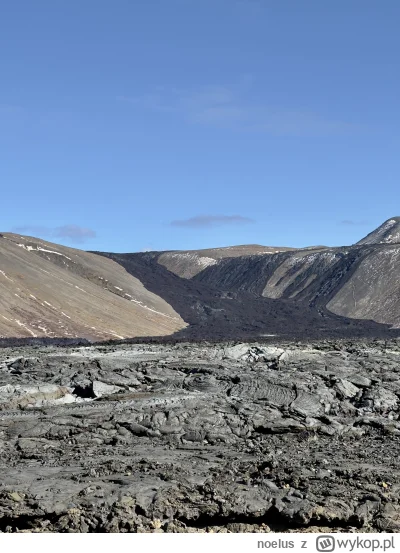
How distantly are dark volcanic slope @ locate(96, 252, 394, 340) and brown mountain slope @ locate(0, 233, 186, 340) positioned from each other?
312 centimetres

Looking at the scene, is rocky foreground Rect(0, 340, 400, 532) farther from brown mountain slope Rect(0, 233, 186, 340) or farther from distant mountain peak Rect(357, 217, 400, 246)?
distant mountain peak Rect(357, 217, 400, 246)

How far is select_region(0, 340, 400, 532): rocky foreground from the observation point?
Result: 1344cm

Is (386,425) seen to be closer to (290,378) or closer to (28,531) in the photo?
(290,378)

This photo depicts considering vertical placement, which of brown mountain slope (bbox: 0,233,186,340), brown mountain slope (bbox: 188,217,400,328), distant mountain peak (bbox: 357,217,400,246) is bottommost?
brown mountain slope (bbox: 0,233,186,340)

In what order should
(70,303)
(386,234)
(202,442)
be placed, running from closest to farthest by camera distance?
(202,442)
(70,303)
(386,234)

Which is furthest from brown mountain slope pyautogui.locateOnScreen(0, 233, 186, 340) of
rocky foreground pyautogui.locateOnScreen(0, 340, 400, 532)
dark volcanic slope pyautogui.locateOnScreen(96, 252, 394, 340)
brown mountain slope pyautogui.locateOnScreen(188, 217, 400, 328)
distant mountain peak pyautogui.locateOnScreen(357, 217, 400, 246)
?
distant mountain peak pyautogui.locateOnScreen(357, 217, 400, 246)

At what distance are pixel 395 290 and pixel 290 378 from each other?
6712 centimetres

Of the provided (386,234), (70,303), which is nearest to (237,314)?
(70,303)

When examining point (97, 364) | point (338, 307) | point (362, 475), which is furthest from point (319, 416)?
point (338, 307)

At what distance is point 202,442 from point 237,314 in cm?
6630

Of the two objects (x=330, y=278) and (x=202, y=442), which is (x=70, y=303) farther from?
(x=330, y=278)

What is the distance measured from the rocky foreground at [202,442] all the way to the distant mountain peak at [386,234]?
126051 mm

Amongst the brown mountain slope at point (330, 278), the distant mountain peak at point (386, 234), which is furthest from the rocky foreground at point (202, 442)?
the distant mountain peak at point (386, 234)

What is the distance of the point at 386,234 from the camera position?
163625 millimetres
